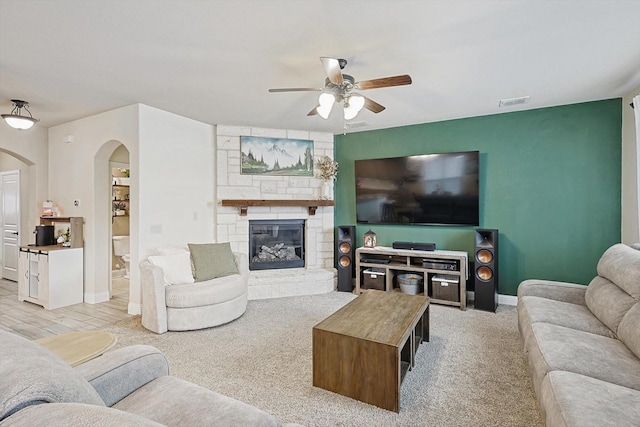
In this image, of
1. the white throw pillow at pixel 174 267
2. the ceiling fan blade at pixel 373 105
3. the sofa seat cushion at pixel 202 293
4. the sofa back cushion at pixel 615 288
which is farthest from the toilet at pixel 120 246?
the sofa back cushion at pixel 615 288

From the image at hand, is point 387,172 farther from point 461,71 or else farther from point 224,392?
point 224,392

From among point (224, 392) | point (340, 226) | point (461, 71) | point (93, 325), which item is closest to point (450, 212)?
point (340, 226)

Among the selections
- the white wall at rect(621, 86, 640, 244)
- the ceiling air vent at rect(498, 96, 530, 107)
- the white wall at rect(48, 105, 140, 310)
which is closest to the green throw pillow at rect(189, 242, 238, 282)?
the white wall at rect(48, 105, 140, 310)

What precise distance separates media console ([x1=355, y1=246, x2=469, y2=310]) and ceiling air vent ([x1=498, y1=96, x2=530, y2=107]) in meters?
1.94

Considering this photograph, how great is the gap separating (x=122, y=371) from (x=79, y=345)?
0.76 metres

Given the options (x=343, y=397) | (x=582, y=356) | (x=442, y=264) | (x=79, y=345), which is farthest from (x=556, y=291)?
(x=79, y=345)

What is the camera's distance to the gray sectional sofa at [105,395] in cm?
67

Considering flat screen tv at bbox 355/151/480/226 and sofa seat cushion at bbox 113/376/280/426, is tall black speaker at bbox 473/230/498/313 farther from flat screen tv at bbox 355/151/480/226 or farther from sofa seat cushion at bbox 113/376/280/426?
sofa seat cushion at bbox 113/376/280/426

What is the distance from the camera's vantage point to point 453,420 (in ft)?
6.44

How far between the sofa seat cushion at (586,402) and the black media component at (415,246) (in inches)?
113

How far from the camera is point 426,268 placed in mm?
4320

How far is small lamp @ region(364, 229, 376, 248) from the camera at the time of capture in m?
4.95

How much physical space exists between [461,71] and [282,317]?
10.6 feet

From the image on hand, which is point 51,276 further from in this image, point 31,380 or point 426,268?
point 426,268
